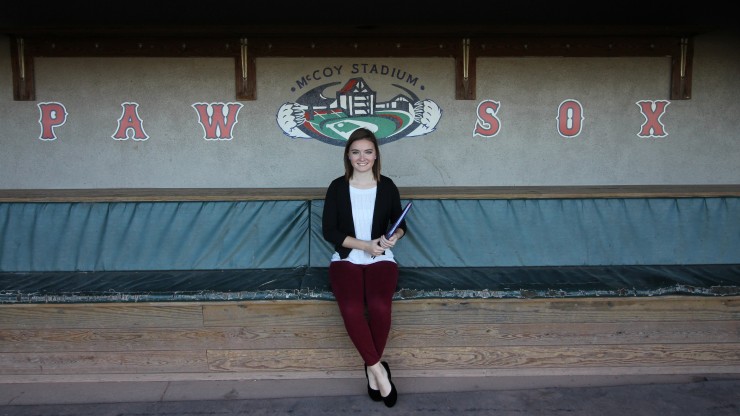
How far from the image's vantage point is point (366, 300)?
2566 millimetres

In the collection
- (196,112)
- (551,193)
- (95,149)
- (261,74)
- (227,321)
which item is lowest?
(227,321)

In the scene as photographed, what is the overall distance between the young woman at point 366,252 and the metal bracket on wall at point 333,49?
5.00 feet

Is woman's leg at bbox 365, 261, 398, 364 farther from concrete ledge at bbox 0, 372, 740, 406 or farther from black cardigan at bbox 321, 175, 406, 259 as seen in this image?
concrete ledge at bbox 0, 372, 740, 406

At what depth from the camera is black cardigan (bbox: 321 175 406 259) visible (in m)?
2.72

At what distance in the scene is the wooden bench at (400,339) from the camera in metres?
2.66

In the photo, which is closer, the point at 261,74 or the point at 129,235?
the point at 129,235

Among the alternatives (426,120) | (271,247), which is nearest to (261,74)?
(426,120)

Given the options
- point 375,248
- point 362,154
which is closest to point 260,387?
point 375,248

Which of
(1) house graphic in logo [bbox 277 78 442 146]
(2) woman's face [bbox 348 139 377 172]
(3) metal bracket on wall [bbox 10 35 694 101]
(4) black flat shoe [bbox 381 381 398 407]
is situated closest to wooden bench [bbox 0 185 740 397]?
(4) black flat shoe [bbox 381 381 398 407]

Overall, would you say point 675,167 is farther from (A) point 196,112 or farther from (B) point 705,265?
(A) point 196,112

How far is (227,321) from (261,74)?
6.62 ft

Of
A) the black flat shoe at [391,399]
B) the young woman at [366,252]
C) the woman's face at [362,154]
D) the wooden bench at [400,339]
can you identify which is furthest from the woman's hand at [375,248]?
the black flat shoe at [391,399]

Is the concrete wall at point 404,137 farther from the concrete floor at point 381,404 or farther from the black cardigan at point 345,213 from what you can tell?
the concrete floor at point 381,404

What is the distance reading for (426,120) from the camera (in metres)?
4.15
